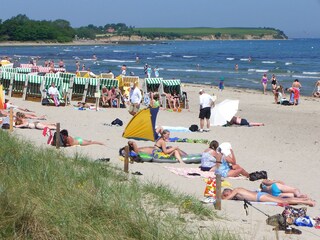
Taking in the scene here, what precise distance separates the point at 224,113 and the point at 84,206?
12.2 meters

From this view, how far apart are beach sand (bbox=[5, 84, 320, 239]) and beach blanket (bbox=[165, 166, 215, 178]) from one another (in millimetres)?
157

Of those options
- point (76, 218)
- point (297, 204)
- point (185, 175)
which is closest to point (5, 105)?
point (185, 175)

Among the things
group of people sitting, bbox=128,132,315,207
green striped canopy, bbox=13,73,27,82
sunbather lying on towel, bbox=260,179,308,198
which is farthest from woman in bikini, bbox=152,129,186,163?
green striped canopy, bbox=13,73,27,82

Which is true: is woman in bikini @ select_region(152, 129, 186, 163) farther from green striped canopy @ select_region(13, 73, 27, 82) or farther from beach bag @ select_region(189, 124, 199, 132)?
green striped canopy @ select_region(13, 73, 27, 82)

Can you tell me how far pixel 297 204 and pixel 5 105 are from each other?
38.9ft

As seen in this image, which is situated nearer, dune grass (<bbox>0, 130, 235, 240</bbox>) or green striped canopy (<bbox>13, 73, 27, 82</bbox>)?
dune grass (<bbox>0, 130, 235, 240</bbox>)

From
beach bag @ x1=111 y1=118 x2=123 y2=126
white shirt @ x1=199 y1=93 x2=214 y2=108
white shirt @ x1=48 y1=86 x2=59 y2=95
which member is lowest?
beach bag @ x1=111 y1=118 x2=123 y2=126

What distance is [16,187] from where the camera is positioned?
6660mm

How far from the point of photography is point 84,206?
20.6 ft

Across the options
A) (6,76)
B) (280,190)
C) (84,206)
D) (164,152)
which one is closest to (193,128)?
(164,152)

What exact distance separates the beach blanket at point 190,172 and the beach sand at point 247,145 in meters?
0.16

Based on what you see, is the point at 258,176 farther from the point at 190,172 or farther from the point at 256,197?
the point at 256,197

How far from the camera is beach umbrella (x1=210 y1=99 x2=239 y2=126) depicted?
1812 centimetres

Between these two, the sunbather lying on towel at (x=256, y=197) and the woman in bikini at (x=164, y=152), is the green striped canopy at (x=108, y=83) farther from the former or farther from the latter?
the sunbather lying on towel at (x=256, y=197)
